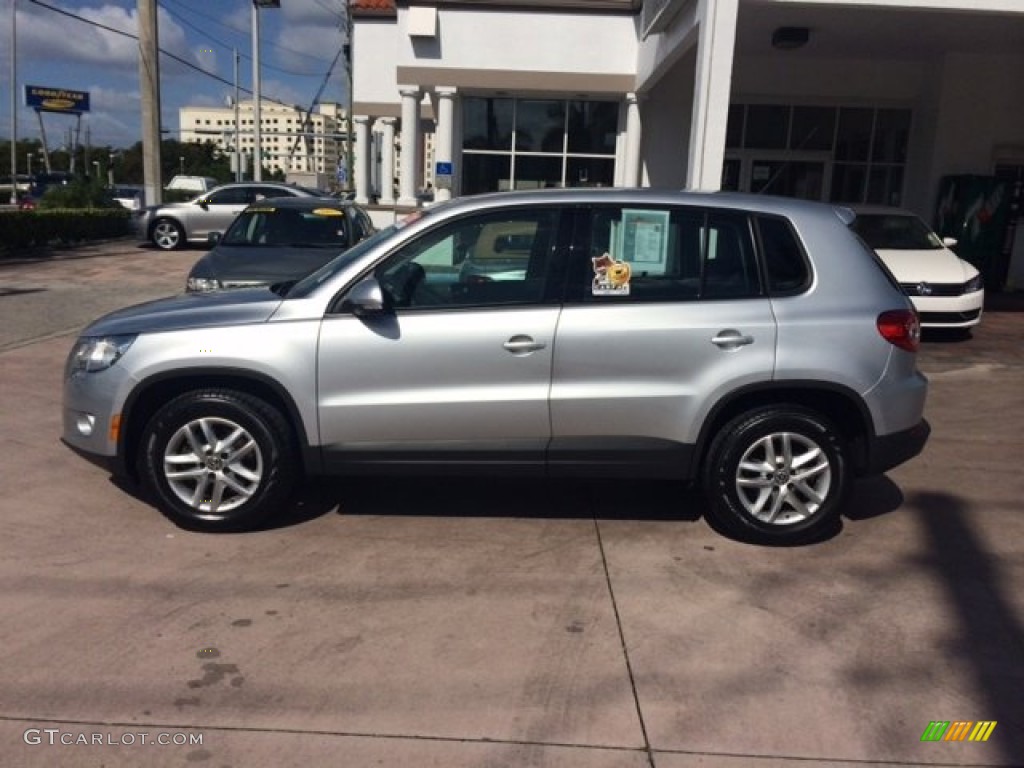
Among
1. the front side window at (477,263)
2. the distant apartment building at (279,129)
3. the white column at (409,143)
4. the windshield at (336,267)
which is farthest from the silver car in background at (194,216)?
the distant apartment building at (279,129)

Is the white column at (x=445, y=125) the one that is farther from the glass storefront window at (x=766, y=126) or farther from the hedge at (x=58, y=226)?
the hedge at (x=58, y=226)

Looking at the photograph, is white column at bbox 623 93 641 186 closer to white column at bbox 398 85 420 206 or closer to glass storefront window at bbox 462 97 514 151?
glass storefront window at bbox 462 97 514 151

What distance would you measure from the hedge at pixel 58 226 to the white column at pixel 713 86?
14.9 m

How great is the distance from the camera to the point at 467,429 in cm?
471

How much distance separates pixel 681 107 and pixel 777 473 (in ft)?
41.7

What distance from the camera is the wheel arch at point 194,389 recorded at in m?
4.71

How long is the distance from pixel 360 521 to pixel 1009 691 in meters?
3.20

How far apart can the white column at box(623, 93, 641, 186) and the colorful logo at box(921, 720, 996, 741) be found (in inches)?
553

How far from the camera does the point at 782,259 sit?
189 inches

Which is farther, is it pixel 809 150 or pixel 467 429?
pixel 809 150

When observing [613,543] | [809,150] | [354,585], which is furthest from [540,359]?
[809,150]

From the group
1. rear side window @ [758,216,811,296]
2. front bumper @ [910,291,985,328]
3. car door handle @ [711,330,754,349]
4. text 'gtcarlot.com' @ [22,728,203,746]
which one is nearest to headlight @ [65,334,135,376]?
text 'gtcarlot.com' @ [22,728,203,746]

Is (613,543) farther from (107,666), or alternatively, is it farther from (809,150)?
(809,150)

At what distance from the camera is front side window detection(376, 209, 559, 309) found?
4.74 m
